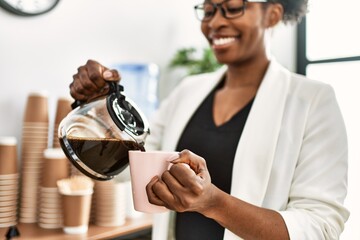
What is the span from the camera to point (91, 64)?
930mm

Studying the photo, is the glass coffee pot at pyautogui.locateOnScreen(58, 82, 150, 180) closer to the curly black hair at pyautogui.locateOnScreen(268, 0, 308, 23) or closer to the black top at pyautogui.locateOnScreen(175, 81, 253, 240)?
the black top at pyautogui.locateOnScreen(175, 81, 253, 240)

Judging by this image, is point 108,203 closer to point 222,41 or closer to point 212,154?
point 212,154

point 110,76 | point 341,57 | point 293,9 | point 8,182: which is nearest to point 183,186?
point 110,76

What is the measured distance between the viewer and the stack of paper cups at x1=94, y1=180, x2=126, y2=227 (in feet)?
4.17

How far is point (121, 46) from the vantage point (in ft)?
5.96

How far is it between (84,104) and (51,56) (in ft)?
2.23

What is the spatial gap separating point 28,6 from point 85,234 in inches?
33.0

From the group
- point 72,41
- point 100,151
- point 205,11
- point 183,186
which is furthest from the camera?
point 72,41

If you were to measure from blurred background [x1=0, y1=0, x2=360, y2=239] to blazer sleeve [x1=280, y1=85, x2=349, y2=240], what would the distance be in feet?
1.84

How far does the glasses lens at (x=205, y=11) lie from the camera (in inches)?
47.1

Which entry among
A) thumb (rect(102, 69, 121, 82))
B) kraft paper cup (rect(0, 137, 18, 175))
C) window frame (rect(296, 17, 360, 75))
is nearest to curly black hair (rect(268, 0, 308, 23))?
thumb (rect(102, 69, 121, 82))

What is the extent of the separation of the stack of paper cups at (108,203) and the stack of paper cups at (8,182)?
26 centimetres

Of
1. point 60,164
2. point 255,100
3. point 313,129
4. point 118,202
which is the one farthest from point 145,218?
point 313,129

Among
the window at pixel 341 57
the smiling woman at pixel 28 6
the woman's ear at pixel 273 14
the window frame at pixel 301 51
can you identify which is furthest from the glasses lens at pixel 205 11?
the window frame at pixel 301 51
